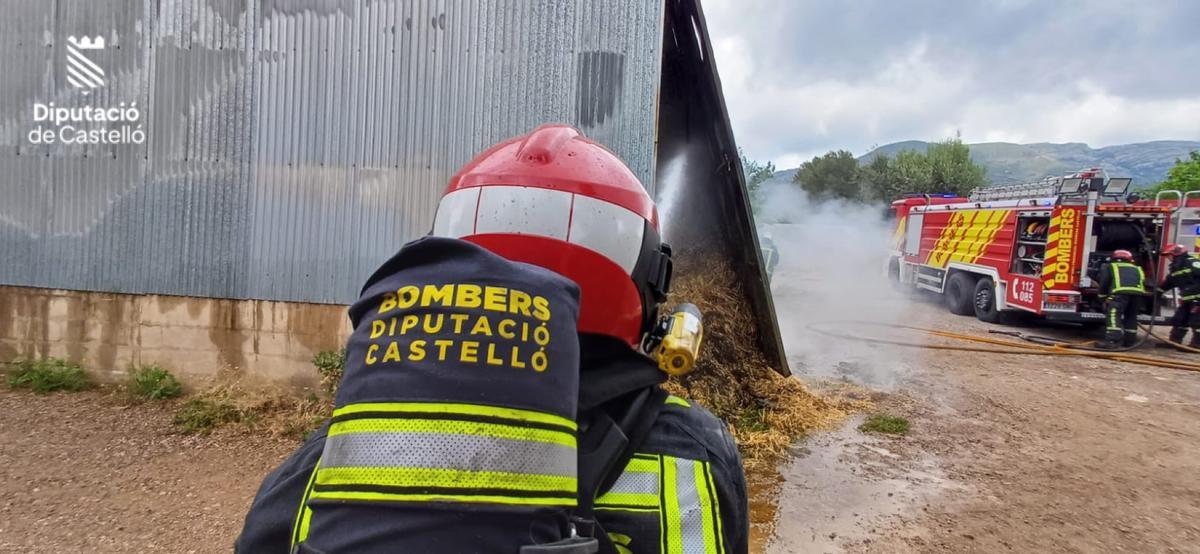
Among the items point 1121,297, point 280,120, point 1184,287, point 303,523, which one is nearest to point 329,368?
point 280,120

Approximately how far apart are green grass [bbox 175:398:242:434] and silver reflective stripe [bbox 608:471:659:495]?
5366 mm

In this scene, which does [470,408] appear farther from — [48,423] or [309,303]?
[48,423]

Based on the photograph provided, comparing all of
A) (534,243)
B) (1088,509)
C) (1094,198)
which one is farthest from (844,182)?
(534,243)

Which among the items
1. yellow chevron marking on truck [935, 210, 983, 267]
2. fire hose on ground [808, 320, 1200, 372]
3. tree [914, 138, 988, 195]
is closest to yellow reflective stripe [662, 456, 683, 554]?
fire hose on ground [808, 320, 1200, 372]

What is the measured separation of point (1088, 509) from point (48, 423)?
25.6 feet

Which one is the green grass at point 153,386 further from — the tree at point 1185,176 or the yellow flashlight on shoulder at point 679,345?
the tree at point 1185,176

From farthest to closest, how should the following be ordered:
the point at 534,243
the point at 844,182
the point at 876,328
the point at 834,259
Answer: the point at 844,182, the point at 834,259, the point at 876,328, the point at 534,243

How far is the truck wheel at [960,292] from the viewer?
44.4ft

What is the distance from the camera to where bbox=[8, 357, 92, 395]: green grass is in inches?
240

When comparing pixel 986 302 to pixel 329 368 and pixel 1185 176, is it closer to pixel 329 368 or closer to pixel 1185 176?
pixel 329 368

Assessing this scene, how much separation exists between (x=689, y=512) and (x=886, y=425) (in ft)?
18.2

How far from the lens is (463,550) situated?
78cm

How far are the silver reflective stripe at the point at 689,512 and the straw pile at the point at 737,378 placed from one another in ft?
14.3

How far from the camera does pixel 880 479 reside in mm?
4758
